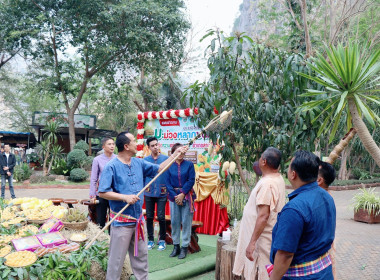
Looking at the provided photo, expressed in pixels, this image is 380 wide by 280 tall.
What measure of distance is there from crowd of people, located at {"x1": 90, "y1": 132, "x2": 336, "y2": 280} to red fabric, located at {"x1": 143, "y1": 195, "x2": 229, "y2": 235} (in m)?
1.35

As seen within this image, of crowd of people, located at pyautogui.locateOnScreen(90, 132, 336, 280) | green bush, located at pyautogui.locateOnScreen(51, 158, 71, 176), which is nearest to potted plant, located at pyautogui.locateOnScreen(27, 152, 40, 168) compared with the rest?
green bush, located at pyautogui.locateOnScreen(51, 158, 71, 176)

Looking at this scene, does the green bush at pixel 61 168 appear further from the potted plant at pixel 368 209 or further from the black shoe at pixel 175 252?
the black shoe at pixel 175 252

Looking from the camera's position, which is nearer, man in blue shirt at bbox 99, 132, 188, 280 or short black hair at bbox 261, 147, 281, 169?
short black hair at bbox 261, 147, 281, 169

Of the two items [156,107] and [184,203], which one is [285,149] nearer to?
[184,203]

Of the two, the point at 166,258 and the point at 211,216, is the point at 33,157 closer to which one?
the point at 211,216

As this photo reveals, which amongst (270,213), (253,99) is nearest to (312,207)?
(270,213)

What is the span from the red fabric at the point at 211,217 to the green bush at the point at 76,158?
12.2 meters

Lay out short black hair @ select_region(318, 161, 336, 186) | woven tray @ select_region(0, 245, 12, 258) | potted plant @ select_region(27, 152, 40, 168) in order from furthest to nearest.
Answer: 1. potted plant @ select_region(27, 152, 40, 168)
2. woven tray @ select_region(0, 245, 12, 258)
3. short black hair @ select_region(318, 161, 336, 186)

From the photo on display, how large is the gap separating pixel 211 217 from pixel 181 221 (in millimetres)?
1484

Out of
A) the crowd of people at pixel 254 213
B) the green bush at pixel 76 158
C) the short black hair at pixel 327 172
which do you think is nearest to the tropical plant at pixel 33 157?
the green bush at pixel 76 158

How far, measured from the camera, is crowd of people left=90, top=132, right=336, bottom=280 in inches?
83.6

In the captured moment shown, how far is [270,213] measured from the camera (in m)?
3.38

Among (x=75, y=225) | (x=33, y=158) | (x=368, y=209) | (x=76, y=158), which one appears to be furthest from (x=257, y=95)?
(x=33, y=158)

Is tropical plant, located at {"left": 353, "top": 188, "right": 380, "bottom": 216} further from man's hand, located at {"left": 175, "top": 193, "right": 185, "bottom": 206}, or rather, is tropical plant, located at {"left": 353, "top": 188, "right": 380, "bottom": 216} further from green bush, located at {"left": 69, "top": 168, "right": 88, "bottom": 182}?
green bush, located at {"left": 69, "top": 168, "right": 88, "bottom": 182}
